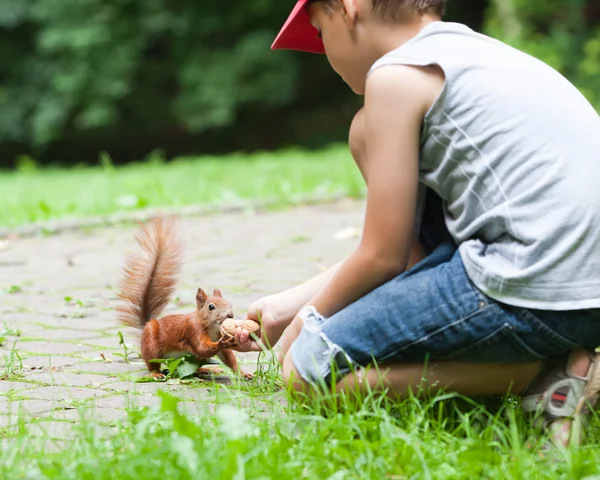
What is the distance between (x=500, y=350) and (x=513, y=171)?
1.35 ft

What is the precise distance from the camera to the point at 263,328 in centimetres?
263

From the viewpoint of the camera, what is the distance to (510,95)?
7.04ft

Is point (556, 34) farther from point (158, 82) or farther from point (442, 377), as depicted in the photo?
point (442, 377)

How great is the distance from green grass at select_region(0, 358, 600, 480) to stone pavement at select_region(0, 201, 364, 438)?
0.71 feet

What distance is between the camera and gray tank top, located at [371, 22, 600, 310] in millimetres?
2043

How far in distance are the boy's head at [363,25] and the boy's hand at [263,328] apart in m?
0.72

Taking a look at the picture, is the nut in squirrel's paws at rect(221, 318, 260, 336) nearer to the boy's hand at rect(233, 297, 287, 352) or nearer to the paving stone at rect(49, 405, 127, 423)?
the boy's hand at rect(233, 297, 287, 352)

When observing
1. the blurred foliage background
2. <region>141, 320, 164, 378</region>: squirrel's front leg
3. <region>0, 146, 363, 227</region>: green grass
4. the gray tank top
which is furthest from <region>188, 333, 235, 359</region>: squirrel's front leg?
the blurred foliage background

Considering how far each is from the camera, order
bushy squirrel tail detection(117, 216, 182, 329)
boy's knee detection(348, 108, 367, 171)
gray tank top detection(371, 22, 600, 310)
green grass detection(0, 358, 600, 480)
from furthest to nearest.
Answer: bushy squirrel tail detection(117, 216, 182, 329)
boy's knee detection(348, 108, 367, 171)
gray tank top detection(371, 22, 600, 310)
green grass detection(0, 358, 600, 480)

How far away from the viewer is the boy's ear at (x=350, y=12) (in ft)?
7.22

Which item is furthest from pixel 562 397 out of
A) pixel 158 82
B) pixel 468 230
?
pixel 158 82

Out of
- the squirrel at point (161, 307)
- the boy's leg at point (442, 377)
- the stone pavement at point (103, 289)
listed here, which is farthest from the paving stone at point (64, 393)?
the boy's leg at point (442, 377)

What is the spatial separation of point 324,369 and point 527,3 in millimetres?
10735

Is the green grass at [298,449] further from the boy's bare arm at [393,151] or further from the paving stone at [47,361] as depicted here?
the paving stone at [47,361]
